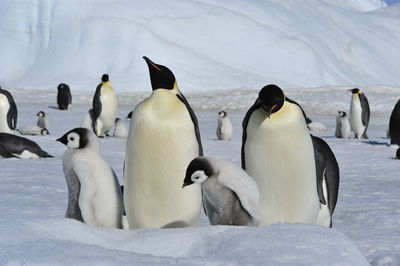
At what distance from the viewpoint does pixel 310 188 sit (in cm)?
312

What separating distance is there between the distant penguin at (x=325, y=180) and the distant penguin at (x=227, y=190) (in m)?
0.82

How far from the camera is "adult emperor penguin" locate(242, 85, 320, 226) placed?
300 centimetres

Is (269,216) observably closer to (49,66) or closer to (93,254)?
(93,254)

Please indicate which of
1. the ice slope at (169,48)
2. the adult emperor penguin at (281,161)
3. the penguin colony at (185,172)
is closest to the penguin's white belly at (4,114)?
the penguin colony at (185,172)

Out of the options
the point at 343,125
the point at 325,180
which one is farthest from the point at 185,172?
the point at 343,125

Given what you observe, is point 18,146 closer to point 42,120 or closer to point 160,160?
point 42,120

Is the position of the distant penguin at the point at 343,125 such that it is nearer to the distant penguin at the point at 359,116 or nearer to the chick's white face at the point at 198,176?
the distant penguin at the point at 359,116

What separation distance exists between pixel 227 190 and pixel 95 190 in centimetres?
62

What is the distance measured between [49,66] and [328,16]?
20.7 m

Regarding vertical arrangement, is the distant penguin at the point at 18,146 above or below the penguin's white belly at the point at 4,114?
below

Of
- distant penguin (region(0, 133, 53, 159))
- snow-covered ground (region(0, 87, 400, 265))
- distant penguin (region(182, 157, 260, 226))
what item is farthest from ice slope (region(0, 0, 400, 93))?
distant penguin (region(182, 157, 260, 226))

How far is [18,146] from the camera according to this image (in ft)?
21.6

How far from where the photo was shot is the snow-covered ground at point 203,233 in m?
1.78

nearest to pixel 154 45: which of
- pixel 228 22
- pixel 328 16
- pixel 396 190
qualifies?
pixel 228 22
